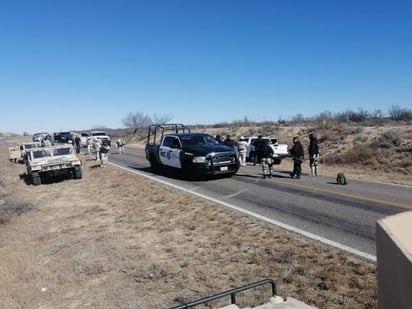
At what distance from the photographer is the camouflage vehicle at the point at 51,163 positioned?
65.6 ft

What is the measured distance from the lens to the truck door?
1769cm

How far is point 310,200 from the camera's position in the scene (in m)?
11.8

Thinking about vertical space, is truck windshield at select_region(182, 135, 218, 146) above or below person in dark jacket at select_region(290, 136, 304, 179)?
above

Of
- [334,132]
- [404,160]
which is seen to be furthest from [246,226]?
[334,132]

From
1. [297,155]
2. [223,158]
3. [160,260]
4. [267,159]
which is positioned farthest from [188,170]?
[160,260]

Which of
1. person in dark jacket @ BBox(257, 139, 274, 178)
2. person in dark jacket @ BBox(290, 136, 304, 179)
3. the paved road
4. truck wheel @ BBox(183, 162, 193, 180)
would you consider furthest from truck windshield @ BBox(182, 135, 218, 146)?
person in dark jacket @ BBox(290, 136, 304, 179)

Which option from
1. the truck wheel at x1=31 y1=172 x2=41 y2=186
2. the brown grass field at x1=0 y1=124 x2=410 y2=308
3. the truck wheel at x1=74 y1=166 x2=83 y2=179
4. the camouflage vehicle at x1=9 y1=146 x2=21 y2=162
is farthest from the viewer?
the camouflage vehicle at x1=9 y1=146 x2=21 y2=162

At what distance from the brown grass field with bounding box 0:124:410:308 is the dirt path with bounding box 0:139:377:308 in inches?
0.7

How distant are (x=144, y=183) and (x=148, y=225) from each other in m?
6.51

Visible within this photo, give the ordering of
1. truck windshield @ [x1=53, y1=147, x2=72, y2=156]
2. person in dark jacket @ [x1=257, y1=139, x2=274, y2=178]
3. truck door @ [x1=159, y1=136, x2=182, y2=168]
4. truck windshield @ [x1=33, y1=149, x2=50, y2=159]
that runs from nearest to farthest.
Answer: person in dark jacket @ [x1=257, y1=139, x2=274, y2=178] → truck door @ [x1=159, y1=136, x2=182, y2=168] → truck windshield @ [x1=33, y1=149, x2=50, y2=159] → truck windshield @ [x1=53, y1=147, x2=72, y2=156]

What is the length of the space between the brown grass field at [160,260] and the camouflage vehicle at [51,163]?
7.18 meters

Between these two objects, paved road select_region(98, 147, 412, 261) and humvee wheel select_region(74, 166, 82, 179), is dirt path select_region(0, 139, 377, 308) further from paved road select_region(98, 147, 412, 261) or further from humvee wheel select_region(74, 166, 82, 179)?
humvee wheel select_region(74, 166, 82, 179)

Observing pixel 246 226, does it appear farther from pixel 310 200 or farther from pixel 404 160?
pixel 404 160

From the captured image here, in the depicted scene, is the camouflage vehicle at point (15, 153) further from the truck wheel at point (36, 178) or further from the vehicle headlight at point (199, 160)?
the vehicle headlight at point (199, 160)
